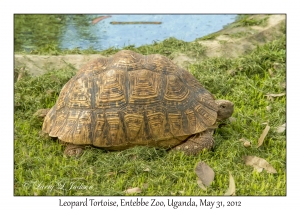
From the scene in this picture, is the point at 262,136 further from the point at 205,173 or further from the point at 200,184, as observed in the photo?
the point at 200,184

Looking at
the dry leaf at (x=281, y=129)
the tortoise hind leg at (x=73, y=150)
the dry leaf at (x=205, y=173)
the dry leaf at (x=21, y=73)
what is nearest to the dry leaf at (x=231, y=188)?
the dry leaf at (x=205, y=173)

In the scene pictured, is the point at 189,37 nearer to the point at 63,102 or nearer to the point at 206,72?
the point at 206,72

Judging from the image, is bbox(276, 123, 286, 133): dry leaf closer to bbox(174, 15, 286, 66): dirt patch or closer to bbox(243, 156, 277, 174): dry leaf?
bbox(243, 156, 277, 174): dry leaf

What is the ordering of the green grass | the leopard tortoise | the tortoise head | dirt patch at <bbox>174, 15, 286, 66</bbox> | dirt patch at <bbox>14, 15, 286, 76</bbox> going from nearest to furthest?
the green grass
the leopard tortoise
the tortoise head
dirt patch at <bbox>14, 15, 286, 76</bbox>
dirt patch at <bbox>174, 15, 286, 66</bbox>

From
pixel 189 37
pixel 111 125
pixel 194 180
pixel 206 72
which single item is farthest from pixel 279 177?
pixel 189 37

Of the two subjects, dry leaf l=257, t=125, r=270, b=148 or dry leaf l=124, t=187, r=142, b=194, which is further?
dry leaf l=257, t=125, r=270, b=148

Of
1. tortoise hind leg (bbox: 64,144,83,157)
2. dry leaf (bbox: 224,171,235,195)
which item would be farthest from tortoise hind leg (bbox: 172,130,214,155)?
tortoise hind leg (bbox: 64,144,83,157)

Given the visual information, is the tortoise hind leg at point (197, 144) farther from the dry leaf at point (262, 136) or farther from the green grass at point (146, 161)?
the dry leaf at point (262, 136)
